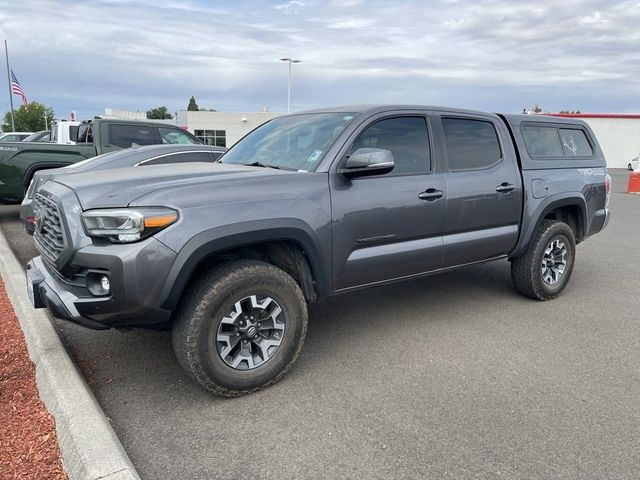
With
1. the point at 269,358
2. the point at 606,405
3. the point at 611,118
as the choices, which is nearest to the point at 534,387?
the point at 606,405

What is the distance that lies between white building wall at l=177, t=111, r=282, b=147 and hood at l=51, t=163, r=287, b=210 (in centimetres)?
5092

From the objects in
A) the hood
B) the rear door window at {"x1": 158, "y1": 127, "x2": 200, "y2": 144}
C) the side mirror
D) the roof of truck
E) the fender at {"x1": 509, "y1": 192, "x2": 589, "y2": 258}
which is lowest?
the fender at {"x1": 509, "y1": 192, "x2": 589, "y2": 258}

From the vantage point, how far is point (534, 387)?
3.38 metres

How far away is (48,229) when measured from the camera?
324 centimetres

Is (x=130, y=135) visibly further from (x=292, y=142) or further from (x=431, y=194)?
(x=431, y=194)

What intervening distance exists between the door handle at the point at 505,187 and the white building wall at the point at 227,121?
165 feet

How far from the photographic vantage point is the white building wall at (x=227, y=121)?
53.2m

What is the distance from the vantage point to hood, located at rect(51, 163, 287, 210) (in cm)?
289

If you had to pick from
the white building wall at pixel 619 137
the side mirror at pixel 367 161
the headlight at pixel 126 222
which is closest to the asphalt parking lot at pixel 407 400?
the headlight at pixel 126 222

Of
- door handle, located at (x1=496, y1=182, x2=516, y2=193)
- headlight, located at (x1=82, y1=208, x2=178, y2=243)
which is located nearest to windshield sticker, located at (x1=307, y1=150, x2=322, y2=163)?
headlight, located at (x1=82, y1=208, x2=178, y2=243)

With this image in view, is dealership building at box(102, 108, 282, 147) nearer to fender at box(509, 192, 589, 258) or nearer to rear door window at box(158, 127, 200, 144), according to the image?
rear door window at box(158, 127, 200, 144)

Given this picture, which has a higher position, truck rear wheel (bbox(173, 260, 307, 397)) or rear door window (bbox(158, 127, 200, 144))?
rear door window (bbox(158, 127, 200, 144))

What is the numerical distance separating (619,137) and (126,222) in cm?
4990

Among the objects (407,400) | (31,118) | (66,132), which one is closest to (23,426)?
(407,400)
